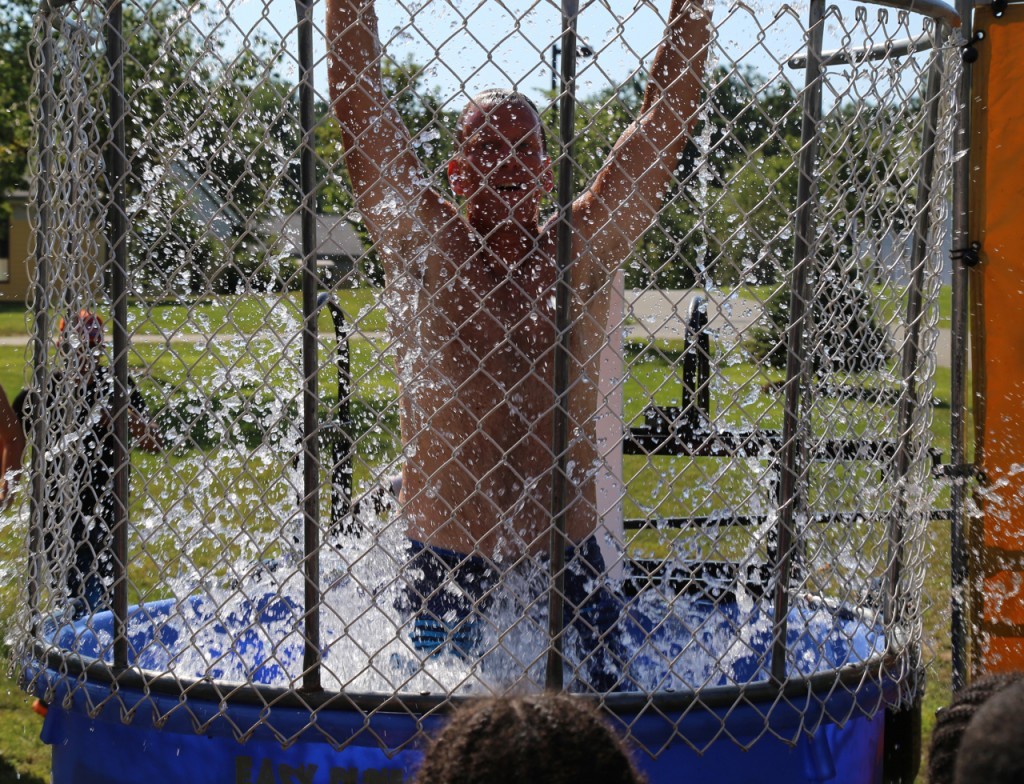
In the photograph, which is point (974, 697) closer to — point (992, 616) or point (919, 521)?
point (919, 521)

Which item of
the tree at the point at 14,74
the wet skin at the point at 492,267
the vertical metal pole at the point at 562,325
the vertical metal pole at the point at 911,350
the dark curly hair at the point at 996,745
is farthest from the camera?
the tree at the point at 14,74

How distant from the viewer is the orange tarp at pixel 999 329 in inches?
114

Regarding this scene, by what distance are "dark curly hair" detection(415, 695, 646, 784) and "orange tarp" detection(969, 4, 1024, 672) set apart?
189 cm

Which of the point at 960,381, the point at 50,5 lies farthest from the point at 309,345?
the point at 960,381

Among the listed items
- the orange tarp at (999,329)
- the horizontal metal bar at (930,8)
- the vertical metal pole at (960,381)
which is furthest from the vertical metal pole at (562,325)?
the orange tarp at (999,329)

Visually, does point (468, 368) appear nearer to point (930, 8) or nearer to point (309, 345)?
point (309, 345)

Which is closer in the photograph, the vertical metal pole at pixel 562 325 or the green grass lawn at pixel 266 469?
the vertical metal pole at pixel 562 325

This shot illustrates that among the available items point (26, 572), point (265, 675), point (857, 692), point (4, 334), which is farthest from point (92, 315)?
point (4, 334)

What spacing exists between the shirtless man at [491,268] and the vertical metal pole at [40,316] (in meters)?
0.71

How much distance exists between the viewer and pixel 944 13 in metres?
2.41

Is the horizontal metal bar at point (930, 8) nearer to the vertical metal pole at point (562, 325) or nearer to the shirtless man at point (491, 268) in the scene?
the shirtless man at point (491, 268)

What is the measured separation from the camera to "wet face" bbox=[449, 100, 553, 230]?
8.16 ft

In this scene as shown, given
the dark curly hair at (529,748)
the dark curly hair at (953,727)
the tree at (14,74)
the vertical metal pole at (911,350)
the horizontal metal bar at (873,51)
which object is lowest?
the dark curly hair at (953,727)

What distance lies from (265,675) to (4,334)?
64.0 feet
